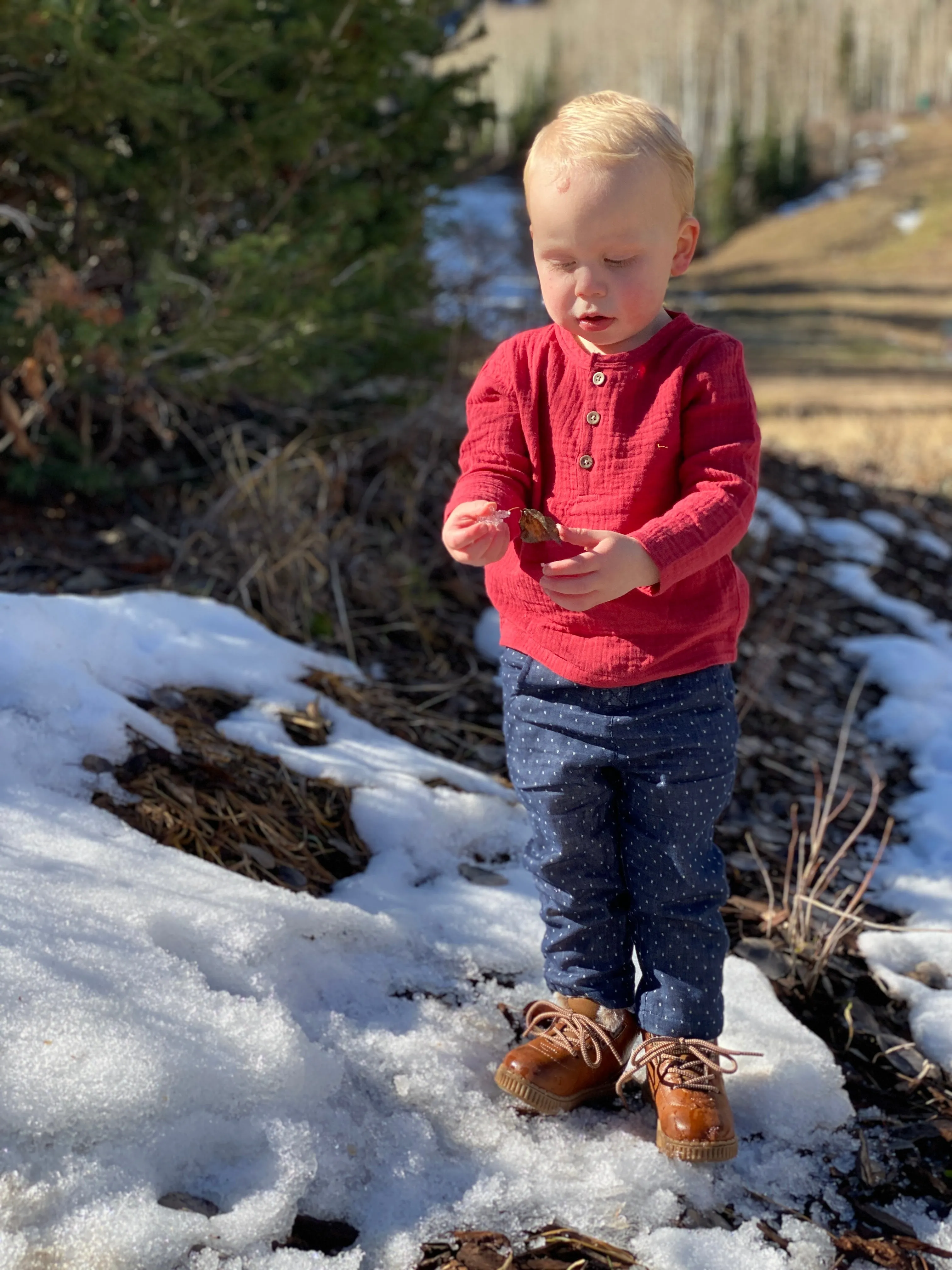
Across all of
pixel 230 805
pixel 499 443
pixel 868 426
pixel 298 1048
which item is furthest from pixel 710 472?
pixel 868 426

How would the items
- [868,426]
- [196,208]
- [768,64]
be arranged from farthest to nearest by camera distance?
[768,64]
[868,426]
[196,208]

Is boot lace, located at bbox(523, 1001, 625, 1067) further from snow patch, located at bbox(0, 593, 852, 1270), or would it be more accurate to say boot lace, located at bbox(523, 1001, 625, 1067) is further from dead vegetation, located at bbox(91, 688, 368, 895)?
dead vegetation, located at bbox(91, 688, 368, 895)

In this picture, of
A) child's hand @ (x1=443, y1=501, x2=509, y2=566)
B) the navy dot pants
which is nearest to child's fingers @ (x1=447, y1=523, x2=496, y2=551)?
child's hand @ (x1=443, y1=501, x2=509, y2=566)

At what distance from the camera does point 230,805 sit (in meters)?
2.58

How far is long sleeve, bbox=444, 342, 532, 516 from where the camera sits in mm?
1978

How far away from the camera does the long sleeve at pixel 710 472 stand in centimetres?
177

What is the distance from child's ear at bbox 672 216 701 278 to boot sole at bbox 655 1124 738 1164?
54.4 inches

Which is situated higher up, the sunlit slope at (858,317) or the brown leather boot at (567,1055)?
the brown leather boot at (567,1055)

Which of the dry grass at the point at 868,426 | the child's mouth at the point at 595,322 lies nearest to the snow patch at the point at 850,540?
the dry grass at the point at 868,426

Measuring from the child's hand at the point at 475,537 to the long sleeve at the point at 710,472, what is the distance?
0.21 m

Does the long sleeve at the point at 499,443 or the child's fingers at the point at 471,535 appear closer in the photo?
the child's fingers at the point at 471,535

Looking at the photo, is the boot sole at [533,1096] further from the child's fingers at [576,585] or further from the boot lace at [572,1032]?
the child's fingers at [576,585]

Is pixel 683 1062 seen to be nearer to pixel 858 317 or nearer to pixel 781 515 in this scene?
pixel 781 515

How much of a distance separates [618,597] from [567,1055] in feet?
2.70
